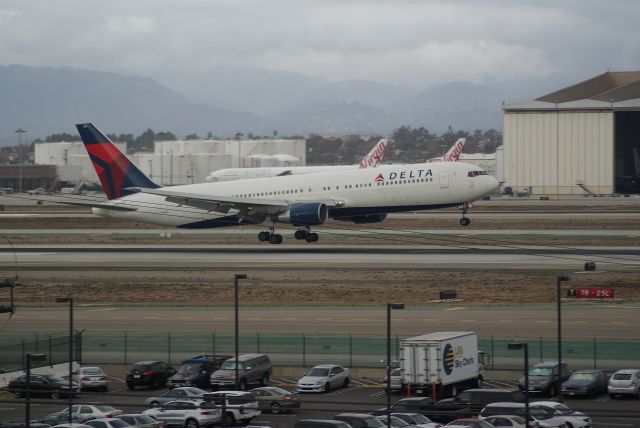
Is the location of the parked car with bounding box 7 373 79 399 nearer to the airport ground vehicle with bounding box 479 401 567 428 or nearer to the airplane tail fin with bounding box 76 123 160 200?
the airport ground vehicle with bounding box 479 401 567 428

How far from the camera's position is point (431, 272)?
61188mm

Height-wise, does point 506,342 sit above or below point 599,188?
below

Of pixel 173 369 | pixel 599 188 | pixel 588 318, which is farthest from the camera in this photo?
pixel 599 188

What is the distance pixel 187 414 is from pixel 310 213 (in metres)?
41.5

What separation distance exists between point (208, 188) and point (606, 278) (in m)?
33.2

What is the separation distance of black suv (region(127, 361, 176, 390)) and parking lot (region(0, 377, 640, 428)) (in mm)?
300

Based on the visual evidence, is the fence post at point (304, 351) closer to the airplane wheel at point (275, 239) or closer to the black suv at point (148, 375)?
the black suv at point (148, 375)

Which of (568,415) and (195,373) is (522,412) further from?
(195,373)

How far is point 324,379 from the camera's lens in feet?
123

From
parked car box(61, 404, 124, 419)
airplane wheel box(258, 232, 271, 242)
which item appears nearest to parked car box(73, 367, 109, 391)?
parked car box(61, 404, 124, 419)

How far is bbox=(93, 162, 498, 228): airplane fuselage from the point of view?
72.9 meters

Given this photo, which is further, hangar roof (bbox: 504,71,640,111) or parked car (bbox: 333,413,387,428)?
hangar roof (bbox: 504,71,640,111)

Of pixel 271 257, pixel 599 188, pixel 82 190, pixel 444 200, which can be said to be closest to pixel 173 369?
pixel 271 257

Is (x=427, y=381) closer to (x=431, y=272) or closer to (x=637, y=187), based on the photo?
(x=431, y=272)
